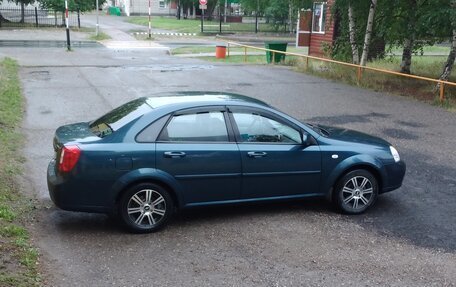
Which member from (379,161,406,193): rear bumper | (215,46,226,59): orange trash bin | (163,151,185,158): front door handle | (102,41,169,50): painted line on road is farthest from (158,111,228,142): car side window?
(102,41,169,50): painted line on road

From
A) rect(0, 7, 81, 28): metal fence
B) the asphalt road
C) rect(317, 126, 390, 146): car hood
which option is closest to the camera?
the asphalt road

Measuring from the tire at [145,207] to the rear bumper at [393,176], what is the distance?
8.83 ft

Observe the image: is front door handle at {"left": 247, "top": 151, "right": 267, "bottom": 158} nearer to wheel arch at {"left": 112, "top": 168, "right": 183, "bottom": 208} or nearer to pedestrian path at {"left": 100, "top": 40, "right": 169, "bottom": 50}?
wheel arch at {"left": 112, "top": 168, "right": 183, "bottom": 208}

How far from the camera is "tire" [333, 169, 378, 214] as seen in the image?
20.4ft

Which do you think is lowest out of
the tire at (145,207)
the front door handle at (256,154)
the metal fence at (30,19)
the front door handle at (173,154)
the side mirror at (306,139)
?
the tire at (145,207)

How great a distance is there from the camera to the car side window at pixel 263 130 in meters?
5.90

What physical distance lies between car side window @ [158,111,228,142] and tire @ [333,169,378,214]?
1.59 meters

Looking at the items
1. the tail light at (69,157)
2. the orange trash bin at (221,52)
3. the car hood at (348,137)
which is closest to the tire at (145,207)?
the tail light at (69,157)

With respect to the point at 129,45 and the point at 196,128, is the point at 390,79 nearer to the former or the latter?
the point at 196,128

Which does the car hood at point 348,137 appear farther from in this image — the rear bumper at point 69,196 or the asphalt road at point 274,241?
the rear bumper at point 69,196

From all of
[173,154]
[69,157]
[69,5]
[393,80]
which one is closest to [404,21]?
[393,80]

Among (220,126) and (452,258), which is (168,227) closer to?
(220,126)

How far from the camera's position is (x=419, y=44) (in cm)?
1964

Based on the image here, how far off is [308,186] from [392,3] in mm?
13837
